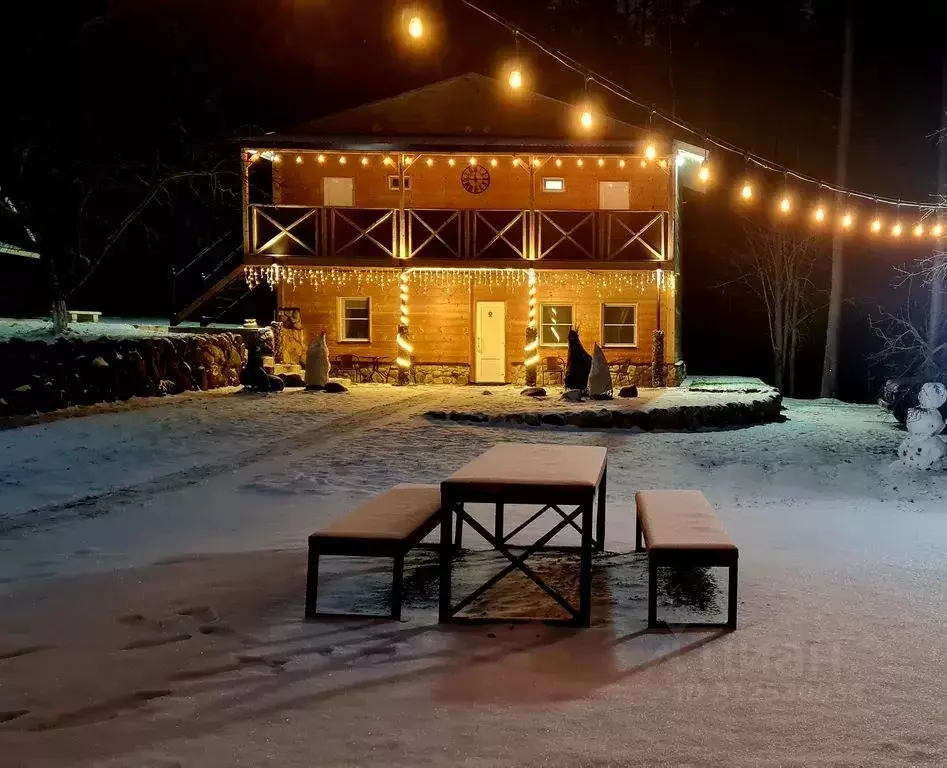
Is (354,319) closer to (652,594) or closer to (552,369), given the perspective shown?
(552,369)

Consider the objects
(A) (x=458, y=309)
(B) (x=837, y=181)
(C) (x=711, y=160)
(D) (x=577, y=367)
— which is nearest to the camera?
(D) (x=577, y=367)

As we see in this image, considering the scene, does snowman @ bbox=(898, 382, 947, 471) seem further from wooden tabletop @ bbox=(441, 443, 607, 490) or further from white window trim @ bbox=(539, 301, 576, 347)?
white window trim @ bbox=(539, 301, 576, 347)

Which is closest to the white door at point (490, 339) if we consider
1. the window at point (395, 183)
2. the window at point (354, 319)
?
the window at point (354, 319)

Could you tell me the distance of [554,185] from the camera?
21.5 metres

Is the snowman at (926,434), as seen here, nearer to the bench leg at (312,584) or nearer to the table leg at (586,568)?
the table leg at (586,568)

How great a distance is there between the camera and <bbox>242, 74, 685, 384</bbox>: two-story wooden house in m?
20.5

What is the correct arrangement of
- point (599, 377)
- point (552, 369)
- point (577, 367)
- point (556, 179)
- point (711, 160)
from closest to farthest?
point (599, 377)
point (577, 367)
point (711, 160)
point (552, 369)
point (556, 179)

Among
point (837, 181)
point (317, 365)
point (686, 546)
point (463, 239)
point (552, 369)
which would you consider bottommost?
point (686, 546)

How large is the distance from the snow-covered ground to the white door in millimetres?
12292

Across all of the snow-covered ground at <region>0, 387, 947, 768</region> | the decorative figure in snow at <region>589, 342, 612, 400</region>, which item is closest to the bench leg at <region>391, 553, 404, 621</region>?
the snow-covered ground at <region>0, 387, 947, 768</region>

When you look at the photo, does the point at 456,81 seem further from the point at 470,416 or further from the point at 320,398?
the point at 470,416

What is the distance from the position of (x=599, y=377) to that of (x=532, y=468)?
11.5m

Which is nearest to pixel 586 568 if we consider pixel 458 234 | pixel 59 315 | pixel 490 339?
pixel 59 315

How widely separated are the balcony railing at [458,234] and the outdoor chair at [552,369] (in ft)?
8.37
